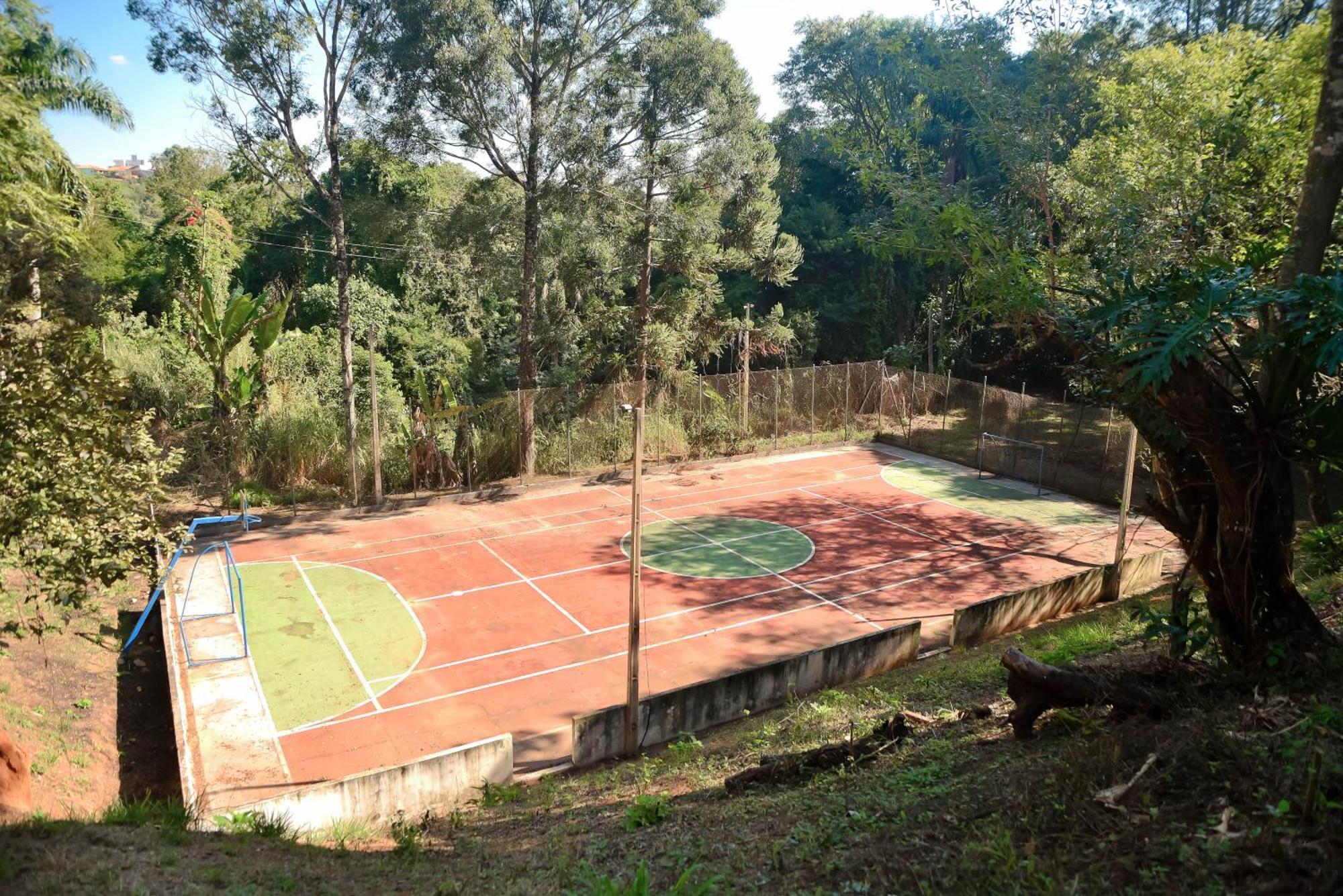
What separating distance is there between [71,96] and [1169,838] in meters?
23.8

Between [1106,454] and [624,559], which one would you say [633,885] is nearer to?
[624,559]

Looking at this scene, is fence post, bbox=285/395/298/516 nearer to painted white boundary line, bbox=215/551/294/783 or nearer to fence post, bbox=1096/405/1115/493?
painted white boundary line, bbox=215/551/294/783

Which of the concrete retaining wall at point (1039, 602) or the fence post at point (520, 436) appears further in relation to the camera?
the fence post at point (520, 436)

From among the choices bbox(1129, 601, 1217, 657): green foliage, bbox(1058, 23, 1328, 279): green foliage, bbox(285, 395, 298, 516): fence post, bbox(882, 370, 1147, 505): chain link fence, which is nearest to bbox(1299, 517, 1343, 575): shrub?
bbox(1058, 23, 1328, 279): green foliage

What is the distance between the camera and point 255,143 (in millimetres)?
19391

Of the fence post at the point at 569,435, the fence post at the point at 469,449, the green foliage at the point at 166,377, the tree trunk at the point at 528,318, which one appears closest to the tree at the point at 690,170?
the fence post at the point at 569,435

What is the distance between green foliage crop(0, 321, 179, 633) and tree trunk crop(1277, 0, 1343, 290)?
10018mm

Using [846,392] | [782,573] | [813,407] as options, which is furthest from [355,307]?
[782,573]

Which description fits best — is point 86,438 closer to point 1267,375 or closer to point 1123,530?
point 1267,375

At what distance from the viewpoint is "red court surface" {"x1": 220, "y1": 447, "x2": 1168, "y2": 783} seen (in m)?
11.1

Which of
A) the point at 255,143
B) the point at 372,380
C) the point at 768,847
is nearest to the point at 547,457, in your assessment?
the point at 372,380

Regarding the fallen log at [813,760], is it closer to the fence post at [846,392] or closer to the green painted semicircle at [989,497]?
the green painted semicircle at [989,497]

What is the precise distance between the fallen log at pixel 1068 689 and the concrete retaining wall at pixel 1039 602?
5897mm

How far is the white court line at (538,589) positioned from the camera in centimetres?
1375
